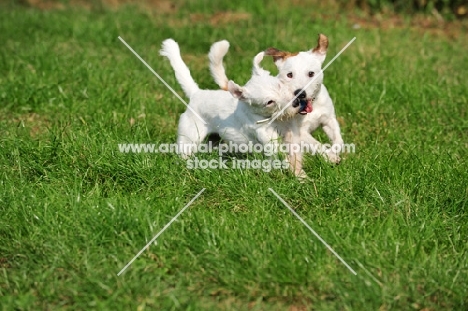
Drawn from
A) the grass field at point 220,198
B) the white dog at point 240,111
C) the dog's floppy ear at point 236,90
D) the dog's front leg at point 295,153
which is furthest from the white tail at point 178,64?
the dog's front leg at point 295,153

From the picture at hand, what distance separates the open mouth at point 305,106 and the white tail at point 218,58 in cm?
76

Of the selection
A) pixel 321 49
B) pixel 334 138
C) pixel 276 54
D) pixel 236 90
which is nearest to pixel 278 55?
pixel 276 54

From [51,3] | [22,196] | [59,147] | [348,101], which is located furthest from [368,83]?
[51,3]

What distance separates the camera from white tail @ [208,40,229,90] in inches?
220

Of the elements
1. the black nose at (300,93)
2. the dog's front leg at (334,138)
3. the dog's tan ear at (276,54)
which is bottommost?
the dog's front leg at (334,138)

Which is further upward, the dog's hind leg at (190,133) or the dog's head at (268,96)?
the dog's head at (268,96)

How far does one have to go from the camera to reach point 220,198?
16.4 ft

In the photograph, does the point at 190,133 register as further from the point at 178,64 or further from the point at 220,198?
the point at 220,198

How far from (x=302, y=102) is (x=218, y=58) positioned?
2.71ft

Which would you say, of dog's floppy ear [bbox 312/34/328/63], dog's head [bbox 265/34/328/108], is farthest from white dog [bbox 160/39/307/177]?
dog's floppy ear [bbox 312/34/328/63]

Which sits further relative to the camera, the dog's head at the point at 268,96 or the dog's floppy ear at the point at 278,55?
the dog's floppy ear at the point at 278,55

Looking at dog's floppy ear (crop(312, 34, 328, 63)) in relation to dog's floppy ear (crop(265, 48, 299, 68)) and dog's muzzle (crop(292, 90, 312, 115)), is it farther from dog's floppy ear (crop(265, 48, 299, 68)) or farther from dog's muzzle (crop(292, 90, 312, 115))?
dog's muzzle (crop(292, 90, 312, 115))

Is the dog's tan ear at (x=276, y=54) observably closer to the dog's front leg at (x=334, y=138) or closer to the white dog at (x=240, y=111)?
the white dog at (x=240, y=111)

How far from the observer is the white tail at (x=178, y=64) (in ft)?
19.4
